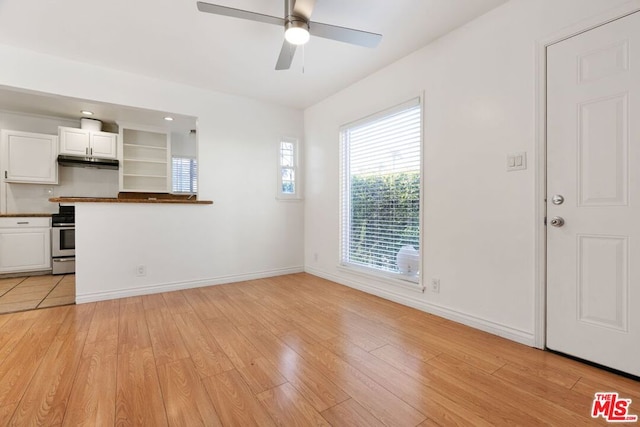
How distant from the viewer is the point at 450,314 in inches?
98.9

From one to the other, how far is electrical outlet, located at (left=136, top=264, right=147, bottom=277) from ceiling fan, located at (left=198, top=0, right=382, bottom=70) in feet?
9.08

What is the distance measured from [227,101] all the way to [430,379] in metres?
3.83

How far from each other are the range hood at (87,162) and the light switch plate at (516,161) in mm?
5621

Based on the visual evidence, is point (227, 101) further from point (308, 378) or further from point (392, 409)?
point (392, 409)

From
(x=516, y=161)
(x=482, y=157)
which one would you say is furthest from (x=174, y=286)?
(x=516, y=161)

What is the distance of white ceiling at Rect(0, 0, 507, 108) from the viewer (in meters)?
2.20

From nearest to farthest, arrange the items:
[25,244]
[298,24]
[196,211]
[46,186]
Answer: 1. [298,24]
2. [196,211]
3. [25,244]
4. [46,186]

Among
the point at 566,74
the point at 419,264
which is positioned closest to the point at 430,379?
the point at 419,264

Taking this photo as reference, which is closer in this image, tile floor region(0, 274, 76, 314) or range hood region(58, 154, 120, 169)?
tile floor region(0, 274, 76, 314)

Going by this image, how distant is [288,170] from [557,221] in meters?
3.33

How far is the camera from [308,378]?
1.64 m

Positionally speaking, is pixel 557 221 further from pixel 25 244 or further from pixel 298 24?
pixel 25 244

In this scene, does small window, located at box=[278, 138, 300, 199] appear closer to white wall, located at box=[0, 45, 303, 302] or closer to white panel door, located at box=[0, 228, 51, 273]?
white wall, located at box=[0, 45, 303, 302]

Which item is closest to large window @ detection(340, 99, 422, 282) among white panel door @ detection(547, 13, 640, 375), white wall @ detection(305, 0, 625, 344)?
white wall @ detection(305, 0, 625, 344)
